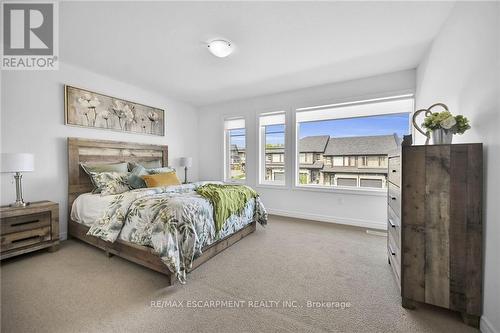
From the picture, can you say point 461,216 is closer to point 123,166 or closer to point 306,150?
point 306,150

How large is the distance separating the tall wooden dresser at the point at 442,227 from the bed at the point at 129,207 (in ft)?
5.87

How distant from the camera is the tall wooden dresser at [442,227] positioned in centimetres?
142

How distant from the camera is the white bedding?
256 centimetres

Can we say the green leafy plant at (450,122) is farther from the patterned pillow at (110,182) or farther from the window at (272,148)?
the patterned pillow at (110,182)

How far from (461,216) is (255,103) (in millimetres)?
3705

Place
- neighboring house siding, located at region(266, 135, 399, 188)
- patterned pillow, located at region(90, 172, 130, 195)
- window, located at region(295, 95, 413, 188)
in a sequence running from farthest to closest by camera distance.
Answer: neighboring house siding, located at region(266, 135, 399, 188) → window, located at region(295, 95, 413, 188) → patterned pillow, located at region(90, 172, 130, 195)

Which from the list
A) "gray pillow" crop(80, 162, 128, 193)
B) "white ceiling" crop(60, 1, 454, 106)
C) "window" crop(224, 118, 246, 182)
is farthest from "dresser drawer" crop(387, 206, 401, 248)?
"gray pillow" crop(80, 162, 128, 193)

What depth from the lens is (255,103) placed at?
176 inches

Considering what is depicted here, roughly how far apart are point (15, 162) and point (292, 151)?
3817mm

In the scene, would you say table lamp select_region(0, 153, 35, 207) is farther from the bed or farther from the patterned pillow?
the patterned pillow

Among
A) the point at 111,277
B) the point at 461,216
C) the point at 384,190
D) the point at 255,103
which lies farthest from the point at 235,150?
the point at 461,216

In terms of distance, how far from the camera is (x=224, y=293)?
1.79 m

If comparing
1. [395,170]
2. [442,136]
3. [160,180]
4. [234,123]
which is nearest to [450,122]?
[442,136]

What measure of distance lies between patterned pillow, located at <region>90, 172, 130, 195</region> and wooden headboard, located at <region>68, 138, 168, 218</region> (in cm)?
27
